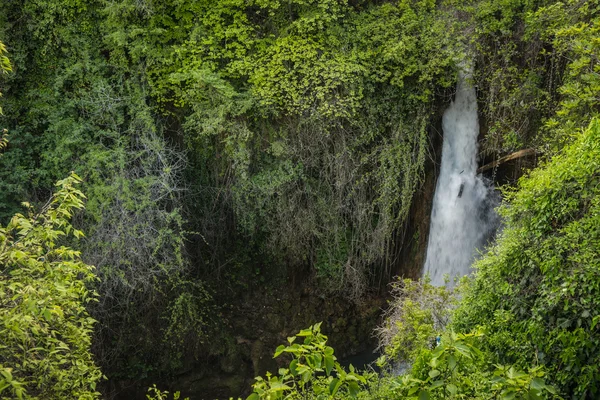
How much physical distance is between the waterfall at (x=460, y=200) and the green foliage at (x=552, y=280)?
9.44 ft

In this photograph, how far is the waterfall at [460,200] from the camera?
25.6ft

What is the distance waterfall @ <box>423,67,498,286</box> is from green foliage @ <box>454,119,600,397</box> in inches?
113

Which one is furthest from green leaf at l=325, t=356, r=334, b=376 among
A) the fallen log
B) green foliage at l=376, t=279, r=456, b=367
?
the fallen log

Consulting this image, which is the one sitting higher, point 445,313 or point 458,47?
point 458,47

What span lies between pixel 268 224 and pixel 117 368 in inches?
139

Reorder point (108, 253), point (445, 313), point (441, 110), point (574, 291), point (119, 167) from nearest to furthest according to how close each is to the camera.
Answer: point (574, 291)
point (445, 313)
point (108, 253)
point (119, 167)
point (441, 110)

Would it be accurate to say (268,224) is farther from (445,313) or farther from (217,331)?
(445,313)

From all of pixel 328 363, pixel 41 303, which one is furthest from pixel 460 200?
pixel 41 303

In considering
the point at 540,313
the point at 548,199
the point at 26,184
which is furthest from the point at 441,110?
the point at 26,184

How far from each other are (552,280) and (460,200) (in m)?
4.04

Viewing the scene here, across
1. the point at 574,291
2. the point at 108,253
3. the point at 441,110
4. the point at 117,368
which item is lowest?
the point at 117,368

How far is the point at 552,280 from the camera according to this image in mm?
4039

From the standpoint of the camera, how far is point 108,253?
7.21 metres

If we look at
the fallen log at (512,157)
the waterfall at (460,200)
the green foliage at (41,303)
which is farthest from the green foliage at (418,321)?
the green foliage at (41,303)
